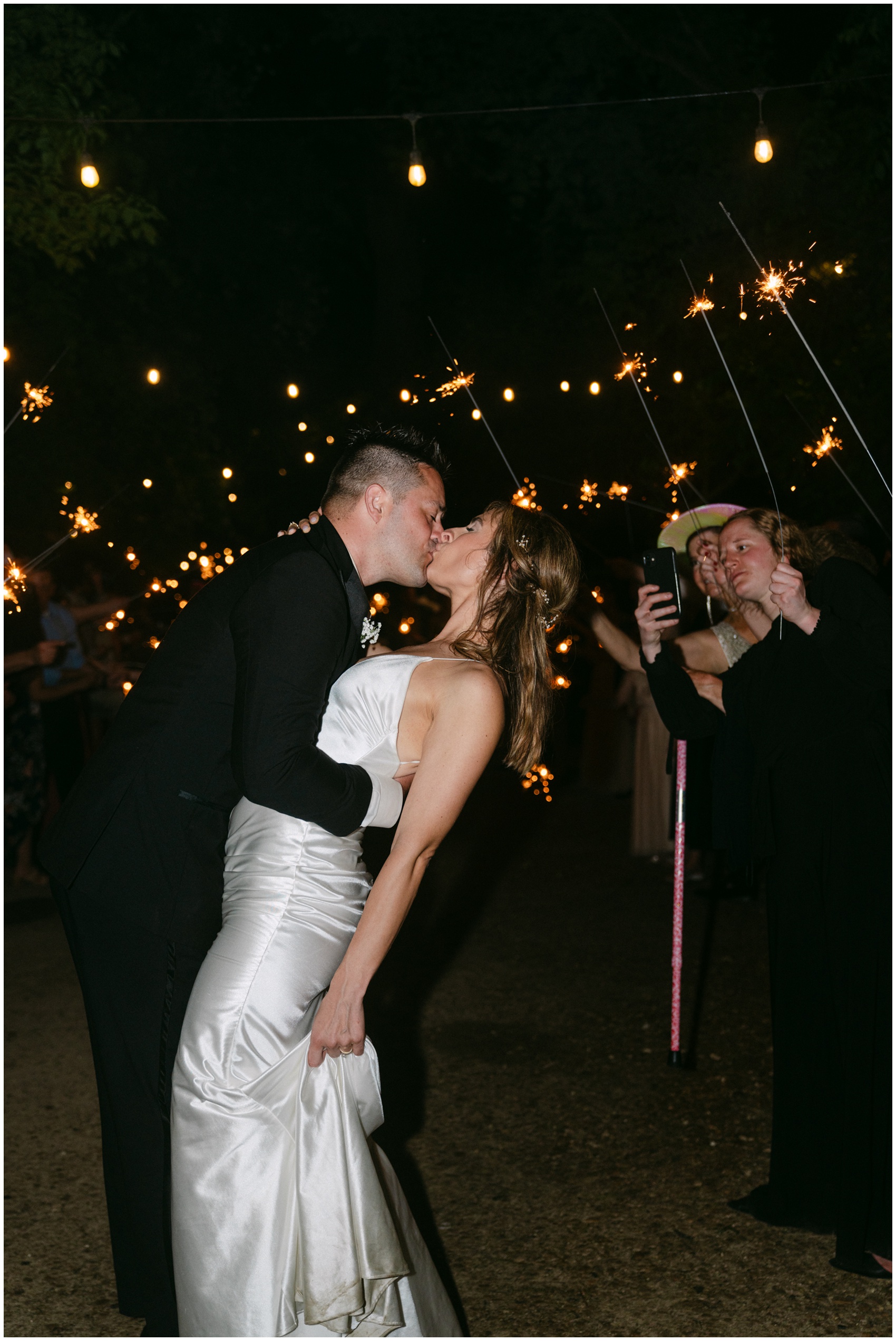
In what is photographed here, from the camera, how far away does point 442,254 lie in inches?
688

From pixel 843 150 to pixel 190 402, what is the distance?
868cm

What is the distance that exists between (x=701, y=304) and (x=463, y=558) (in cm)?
121

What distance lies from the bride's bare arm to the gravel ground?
1.36 metres

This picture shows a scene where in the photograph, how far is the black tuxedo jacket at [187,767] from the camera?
8.07ft

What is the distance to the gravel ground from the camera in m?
3.33

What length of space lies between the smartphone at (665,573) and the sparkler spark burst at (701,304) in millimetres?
808

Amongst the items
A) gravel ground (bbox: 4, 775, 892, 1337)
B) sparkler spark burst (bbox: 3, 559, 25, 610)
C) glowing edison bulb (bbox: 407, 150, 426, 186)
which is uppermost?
glowing edison bulb (bbox: 407, 150, 426, 186)

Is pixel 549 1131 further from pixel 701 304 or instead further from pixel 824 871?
pixel 701 304

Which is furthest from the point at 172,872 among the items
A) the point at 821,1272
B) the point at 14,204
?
the point at 14,204

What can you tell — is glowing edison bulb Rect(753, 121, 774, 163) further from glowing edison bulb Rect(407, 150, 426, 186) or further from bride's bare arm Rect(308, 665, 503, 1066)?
bride's bare arm Rect(308, 665, 503, 1066)

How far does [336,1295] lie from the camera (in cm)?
239

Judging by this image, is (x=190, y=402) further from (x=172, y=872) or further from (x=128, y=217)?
(x=172, y=872)

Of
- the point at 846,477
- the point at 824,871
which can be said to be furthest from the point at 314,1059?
the point at 846,477

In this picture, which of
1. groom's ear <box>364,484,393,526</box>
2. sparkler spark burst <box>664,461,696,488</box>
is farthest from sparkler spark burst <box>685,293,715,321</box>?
groom's ear <box>364,484,393,526</box>
